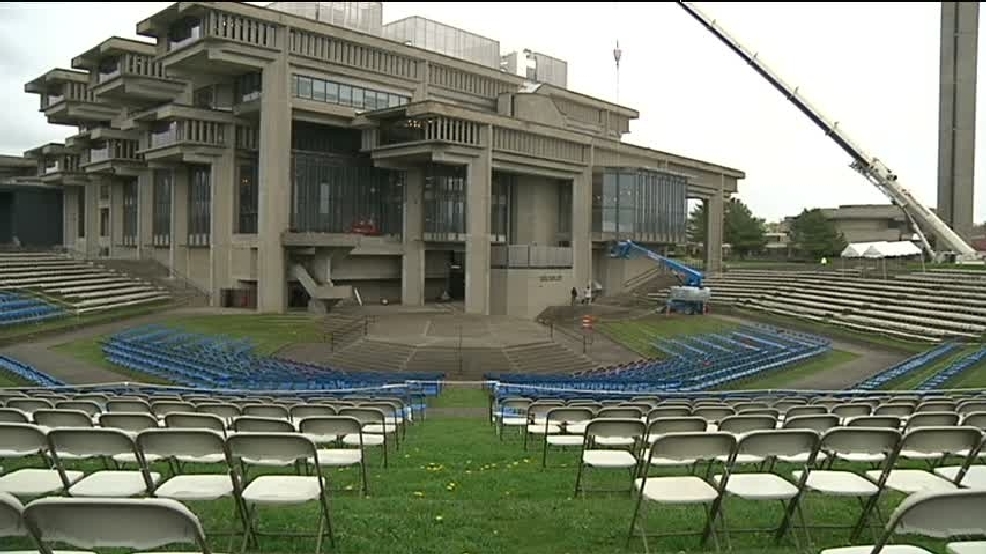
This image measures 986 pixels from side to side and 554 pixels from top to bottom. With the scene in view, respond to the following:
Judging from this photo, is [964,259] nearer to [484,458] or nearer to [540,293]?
[540,293]

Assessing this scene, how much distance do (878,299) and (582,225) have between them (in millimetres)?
22573

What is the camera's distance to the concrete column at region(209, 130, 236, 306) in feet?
164

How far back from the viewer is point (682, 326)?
41.7 metres

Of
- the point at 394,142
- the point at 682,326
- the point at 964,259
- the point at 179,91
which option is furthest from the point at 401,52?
the point at 964,259

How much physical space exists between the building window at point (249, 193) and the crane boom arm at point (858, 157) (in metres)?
34.3

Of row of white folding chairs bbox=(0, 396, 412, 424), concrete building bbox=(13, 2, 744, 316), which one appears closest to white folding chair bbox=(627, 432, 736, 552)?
row of white folding chairs bbox=(0, 396, 412, 424)

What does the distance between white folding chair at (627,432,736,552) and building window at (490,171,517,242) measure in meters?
52.9

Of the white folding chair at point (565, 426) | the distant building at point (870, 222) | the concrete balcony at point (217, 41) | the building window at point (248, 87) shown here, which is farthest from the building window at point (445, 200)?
the distant building at point (870, 222)

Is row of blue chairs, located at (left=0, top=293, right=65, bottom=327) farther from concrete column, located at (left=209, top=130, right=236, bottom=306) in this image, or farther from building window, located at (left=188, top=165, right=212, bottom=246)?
building window, located at (left=188, top=165, right=212, bottom=246)

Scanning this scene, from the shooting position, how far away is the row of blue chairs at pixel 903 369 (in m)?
20.8

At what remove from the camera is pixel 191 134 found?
48188 millimetres

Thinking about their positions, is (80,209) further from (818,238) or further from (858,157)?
(818,238)

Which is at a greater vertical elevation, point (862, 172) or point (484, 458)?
point (862, 172)

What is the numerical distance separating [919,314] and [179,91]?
2053 inches
